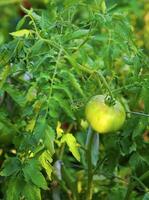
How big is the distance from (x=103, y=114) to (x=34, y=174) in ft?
0.54

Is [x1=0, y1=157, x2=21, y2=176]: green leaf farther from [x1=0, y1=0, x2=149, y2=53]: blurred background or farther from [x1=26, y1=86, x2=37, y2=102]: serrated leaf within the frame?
[x1=0, y1=0, x2=149, y2=53]: blurred background

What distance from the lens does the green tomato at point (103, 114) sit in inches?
42.2

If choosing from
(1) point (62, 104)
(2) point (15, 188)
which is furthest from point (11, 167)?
(1) point (62, 104)

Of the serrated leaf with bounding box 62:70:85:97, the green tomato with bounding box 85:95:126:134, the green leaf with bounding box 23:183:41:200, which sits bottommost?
the green leaf with bounding box 23:183:41:200

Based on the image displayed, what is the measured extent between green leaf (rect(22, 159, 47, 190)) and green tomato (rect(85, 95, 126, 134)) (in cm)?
13

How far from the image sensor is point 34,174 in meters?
1.04

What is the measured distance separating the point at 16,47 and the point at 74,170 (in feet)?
2.11

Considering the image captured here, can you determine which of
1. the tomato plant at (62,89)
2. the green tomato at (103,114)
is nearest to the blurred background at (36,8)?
the tomato plant at (62,89)

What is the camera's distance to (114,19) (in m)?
1.07

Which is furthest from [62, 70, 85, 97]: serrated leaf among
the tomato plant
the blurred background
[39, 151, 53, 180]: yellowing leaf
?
the blurred background

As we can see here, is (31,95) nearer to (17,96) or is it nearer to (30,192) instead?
(17,96)

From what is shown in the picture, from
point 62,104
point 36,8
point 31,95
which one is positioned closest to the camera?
point 62,104

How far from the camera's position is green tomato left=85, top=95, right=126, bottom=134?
1072mm

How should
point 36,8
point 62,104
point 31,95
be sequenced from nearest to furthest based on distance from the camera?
1. point 62,104
2. point 31,95
3. point 36,8
